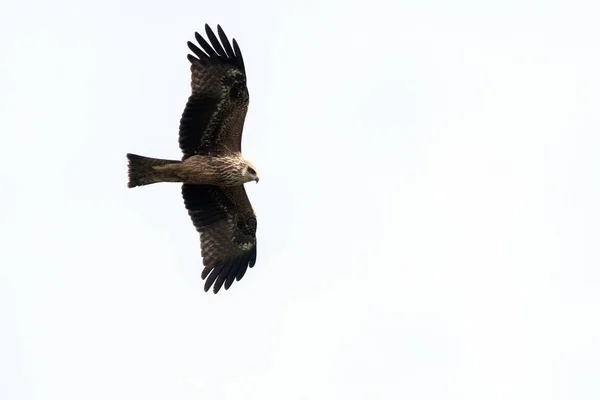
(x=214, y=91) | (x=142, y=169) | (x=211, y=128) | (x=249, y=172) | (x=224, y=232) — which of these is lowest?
(x=224, y=232)

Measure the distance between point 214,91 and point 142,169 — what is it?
67.1 inches

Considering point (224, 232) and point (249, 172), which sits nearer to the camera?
point (249, 172)

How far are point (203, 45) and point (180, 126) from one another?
135 centimetres

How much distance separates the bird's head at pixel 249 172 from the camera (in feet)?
80.9

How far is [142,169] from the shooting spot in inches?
960

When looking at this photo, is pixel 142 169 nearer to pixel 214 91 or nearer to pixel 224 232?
pixel 214 91

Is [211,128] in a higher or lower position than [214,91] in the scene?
lower

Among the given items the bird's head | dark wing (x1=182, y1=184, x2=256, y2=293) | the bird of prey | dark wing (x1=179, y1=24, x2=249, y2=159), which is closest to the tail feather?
the bird of prey

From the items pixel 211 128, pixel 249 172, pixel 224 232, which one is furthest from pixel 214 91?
pixel 224 232

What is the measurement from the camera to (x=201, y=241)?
26016 millimetres

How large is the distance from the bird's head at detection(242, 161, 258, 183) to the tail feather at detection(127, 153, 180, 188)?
115 centimetres

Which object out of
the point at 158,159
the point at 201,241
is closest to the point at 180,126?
the point at 158,159

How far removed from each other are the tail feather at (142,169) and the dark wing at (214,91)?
60 cm

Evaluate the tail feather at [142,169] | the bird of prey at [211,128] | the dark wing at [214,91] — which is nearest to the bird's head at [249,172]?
the bird of prey at [211,128]
